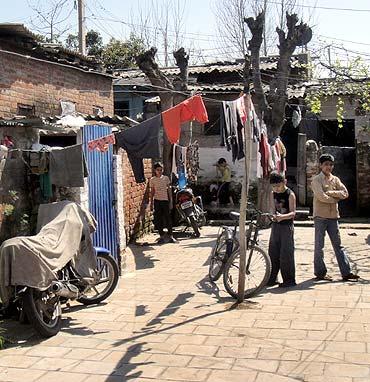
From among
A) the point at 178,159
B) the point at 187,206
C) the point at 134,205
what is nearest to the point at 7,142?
the point at 134,205

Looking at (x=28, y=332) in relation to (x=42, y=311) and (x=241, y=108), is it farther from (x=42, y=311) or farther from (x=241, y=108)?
(x=241, y=108)

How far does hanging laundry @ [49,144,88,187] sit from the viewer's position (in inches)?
278

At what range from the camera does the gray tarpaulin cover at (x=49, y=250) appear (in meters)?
5.58

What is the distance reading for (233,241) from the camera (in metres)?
7.70

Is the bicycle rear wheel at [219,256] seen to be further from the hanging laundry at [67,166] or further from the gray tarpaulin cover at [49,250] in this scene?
the hanging laundry at [67,166]

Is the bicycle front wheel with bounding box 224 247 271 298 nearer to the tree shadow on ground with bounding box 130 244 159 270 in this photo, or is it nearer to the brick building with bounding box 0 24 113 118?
the tree shadow on ground with bounding box 130 244 159 270

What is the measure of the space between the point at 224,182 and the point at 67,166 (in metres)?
10.2

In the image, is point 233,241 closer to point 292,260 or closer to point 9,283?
point 292,260

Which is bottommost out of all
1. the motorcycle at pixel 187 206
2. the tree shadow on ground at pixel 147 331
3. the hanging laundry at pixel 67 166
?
the tree shadow on ground at pixel 147 331

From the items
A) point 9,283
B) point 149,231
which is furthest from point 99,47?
point 9,283

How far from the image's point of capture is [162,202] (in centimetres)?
1222

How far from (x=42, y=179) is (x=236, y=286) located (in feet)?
9.68

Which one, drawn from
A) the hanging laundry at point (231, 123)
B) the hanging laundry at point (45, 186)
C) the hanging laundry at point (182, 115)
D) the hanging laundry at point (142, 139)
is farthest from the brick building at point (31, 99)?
the hanging laundry at point (231, 123)

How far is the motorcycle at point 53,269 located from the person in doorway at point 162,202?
191 inches
